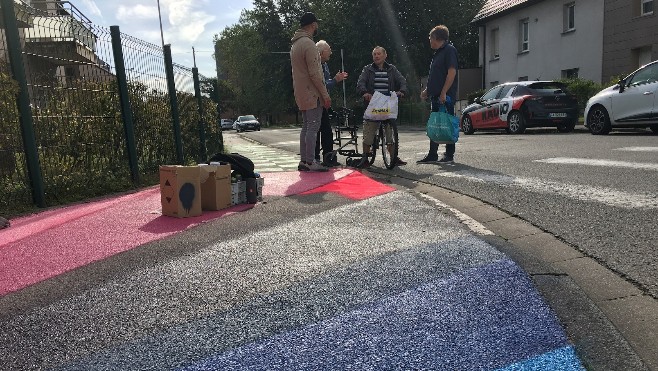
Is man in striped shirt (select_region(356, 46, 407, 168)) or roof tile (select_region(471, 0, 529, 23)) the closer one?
man in striped shirt (select_region(356, 46, 407, 168))

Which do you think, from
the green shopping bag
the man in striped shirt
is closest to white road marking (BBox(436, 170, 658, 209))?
the green shopping bag

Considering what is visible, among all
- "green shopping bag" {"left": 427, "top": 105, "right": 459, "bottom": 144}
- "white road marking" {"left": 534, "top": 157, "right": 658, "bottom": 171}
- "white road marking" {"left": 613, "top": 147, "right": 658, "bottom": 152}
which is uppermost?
"green shopping bag" {"left": 427, "top": 105, "right": 459, "bottom": 144}

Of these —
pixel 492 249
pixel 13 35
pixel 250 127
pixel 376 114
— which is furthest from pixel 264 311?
pixel 250 127

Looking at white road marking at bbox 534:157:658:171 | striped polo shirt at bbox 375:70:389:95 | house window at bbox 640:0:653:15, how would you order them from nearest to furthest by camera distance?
white road marking at bbox 534:157:658:171 < striped polo shirt at bbox 375:70:389:95 < house window at bbox 640:0:653:15

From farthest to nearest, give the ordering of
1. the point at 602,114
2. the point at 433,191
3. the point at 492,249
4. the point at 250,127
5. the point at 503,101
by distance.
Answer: the point at 250,127, the point at 503,101, the point at 602,114, the point at 433,191, the point at 492,249

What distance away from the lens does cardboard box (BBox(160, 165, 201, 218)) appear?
4.43 meters

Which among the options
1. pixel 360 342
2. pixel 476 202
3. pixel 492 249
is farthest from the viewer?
pixel 476 202

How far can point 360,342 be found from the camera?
2.01 m

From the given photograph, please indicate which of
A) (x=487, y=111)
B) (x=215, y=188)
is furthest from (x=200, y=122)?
(x=487, y=111)

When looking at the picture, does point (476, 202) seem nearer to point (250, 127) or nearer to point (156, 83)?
point (156, 83)

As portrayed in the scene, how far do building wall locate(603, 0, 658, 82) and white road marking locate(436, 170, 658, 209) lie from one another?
58.6 ft

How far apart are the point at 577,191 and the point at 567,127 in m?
11.1

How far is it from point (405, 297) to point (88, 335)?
4.69ft

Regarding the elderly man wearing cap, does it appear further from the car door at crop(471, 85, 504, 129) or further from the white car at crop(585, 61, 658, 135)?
the car door at crop(471, 85, 504, 129)
